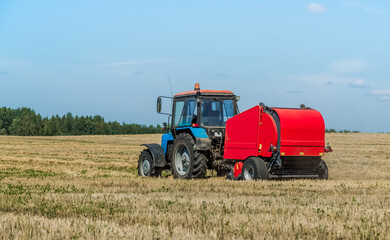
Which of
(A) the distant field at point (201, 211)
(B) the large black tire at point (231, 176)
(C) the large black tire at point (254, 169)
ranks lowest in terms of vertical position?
(A) the distant field at point (201, 211)

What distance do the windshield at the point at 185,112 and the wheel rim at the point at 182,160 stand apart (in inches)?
29.3

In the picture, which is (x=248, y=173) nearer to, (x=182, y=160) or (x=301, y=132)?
(x=301, y=132)

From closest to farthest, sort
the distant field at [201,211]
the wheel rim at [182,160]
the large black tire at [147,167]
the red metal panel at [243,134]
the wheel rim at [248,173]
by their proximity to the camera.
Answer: the distant field at [201,211] → the wheel rim at [248,173] → the red metal panel at [243,134] → the wheel rim at [182,160] → the large black tire at [147,167]

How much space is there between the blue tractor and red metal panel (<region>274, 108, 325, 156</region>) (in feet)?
6.55

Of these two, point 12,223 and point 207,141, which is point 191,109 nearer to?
point 207,141

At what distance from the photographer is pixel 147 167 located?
16672mm

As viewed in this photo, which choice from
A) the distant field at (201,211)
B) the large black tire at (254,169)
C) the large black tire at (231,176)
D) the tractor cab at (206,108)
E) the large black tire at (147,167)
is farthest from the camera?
the large black tire at (147,167)

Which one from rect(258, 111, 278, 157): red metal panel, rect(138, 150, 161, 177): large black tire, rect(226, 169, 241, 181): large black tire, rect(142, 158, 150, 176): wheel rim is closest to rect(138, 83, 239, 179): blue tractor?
rect(226, 169, 241, 181): large black tire

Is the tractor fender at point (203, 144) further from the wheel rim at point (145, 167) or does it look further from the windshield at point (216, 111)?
the wheel rim at point (145, 167)

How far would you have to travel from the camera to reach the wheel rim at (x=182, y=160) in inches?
597

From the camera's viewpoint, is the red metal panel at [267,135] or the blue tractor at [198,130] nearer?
the red metal panel at [267,135]

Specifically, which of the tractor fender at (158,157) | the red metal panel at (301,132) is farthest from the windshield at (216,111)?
the tractor fender at (158,157)

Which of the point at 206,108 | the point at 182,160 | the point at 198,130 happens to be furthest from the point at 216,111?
the point at 182,160

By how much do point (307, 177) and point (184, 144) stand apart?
11.5ft
